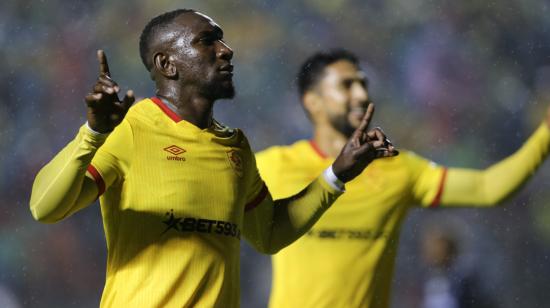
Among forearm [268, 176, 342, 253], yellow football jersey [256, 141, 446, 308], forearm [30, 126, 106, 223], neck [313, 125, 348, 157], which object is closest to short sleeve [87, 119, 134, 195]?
forearm [30, 126, 106, 223]

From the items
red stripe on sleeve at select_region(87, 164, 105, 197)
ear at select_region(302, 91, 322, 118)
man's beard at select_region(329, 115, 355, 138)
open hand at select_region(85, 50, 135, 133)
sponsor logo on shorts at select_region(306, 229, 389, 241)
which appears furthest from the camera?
ear at select_region(302, 91, 322, 118)

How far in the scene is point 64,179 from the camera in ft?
9.35

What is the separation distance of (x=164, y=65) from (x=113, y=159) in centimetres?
46

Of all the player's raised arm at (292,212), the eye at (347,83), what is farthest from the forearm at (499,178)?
the player's raised arm at (292,212)

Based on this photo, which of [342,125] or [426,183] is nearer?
[426,183]

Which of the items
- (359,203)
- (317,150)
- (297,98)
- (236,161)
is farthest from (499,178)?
(297,98)

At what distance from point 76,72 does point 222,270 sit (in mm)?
6032

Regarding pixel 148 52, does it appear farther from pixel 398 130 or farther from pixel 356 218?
pixel 398 130

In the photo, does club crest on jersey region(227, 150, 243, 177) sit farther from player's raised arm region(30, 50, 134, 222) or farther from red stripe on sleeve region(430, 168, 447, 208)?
red stripe on sleeve region(430, 168, 447, 208)

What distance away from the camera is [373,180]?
4875 mm

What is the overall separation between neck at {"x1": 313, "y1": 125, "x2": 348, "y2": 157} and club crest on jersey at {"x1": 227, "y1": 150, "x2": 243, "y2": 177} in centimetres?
178

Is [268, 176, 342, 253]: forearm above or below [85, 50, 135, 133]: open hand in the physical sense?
below

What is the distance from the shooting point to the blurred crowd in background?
8.31 m

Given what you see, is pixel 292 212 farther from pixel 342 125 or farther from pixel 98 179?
pixel 342 125
